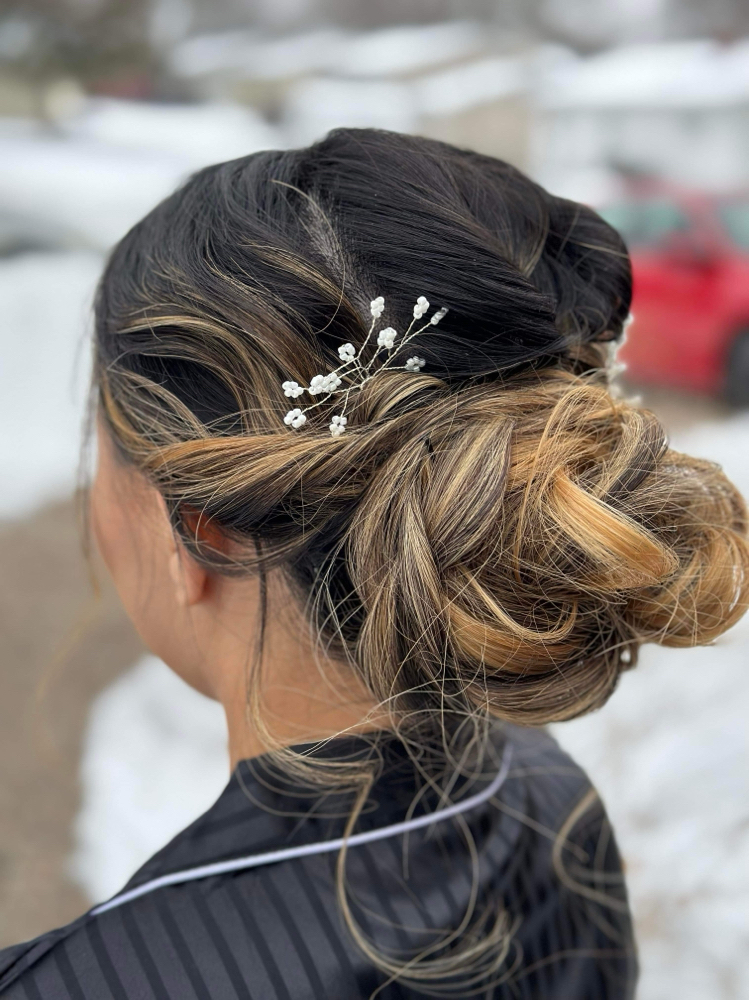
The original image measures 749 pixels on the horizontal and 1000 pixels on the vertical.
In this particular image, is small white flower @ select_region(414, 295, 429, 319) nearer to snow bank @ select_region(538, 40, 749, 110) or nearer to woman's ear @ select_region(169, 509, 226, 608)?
woman's ear @ select_region(169, 509, 226, 608)

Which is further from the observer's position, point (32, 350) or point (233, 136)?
point (233, 136)

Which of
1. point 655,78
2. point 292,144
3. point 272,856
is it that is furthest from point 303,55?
point 272,856

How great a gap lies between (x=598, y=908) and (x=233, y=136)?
510 centimetres

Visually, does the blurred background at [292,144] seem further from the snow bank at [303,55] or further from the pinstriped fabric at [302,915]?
the pinstriped fabric at [302,915]

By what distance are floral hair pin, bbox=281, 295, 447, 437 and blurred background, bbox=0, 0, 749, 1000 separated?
46cm

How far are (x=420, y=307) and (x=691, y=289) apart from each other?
3606 mm

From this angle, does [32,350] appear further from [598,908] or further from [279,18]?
[598,908]

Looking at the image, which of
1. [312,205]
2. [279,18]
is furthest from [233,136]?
[312,205]

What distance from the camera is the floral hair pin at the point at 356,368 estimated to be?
0.58m

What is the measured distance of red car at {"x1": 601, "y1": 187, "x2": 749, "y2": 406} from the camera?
365 cm

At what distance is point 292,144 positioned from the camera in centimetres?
471

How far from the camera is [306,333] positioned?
0.60 m

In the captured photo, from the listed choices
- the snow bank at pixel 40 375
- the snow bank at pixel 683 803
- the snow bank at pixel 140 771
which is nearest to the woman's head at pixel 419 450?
the snow bank at pixel 683 803

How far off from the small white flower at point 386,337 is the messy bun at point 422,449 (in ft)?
0.07
